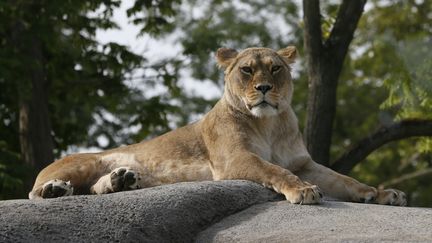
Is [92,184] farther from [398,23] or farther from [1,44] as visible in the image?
[398,23]

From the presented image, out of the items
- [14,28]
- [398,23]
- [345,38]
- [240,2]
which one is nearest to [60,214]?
[345,38]

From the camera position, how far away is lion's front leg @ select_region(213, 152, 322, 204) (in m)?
8.39

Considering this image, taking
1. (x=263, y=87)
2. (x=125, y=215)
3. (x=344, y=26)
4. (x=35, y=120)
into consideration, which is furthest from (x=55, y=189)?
(x=35, y=120)

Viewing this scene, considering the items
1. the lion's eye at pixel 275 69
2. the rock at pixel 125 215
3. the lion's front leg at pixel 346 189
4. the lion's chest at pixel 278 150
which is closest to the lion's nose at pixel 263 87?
the lion's eye at pixel 275 69

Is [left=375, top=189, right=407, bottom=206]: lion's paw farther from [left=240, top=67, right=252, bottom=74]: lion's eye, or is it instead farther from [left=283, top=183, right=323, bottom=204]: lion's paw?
[left=240, top=67, right=252, bottom=74]: lion's eye

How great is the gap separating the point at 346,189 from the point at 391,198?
58 centimetres

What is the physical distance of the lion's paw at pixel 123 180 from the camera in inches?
357

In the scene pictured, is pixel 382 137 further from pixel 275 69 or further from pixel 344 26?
pixel 275 69

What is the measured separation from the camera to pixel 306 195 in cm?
837

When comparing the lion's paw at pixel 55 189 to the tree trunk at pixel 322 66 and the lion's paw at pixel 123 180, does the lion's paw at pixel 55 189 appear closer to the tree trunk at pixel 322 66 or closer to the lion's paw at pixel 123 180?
the lion's paw at pixel 123 180

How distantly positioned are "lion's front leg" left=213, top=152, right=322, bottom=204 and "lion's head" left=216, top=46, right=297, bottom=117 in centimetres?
51

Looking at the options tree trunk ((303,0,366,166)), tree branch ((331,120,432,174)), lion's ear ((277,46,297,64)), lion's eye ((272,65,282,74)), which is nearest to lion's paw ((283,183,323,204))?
lion's eye ((272,65,282,74))

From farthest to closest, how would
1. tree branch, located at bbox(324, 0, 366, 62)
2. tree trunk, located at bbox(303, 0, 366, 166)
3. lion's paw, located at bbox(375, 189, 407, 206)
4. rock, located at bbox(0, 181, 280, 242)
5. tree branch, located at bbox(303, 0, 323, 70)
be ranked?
tree branch, located at bbox(324, 0, 366, 62) < tree branch, located at bbox(303, 0, 323, 70) < tree trunk, located at bbox(303, 0, 366, 166) < lion's paw, located at bbox(375, 189, 407, 206) < rock, located at bbox(0, 181, 280, 242)

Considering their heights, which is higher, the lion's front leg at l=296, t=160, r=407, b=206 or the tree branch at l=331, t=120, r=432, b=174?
the tree branch at l=331, t=120, r=432, b=174
